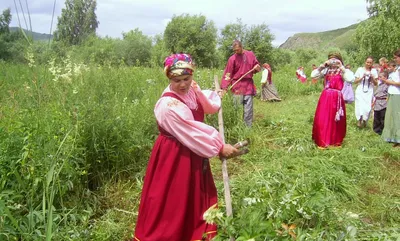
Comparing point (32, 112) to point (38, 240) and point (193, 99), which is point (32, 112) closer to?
point (38, 240)

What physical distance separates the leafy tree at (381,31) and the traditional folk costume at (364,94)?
1033cm

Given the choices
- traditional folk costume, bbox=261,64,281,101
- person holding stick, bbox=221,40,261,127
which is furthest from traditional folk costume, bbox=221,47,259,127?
traditional folk costume, bbox=261,64,281,101

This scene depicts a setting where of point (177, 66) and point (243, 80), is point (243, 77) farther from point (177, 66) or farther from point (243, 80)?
point (177, 66)

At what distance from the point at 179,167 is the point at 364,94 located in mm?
6259

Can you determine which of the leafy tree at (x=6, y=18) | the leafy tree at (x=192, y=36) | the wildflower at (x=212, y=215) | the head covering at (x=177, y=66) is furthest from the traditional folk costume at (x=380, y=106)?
the leafy tree at (x=192, y=36)

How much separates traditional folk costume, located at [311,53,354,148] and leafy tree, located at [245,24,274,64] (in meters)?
30.9

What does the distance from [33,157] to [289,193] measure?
194 centimetres

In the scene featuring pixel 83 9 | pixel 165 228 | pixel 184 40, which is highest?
pixel 184 40

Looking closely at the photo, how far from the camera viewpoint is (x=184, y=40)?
116ft


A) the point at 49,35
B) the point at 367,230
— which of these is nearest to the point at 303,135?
the point at 367,230

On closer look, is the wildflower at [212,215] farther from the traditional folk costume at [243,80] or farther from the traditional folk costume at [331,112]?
the traditional folk costume at [243,80]

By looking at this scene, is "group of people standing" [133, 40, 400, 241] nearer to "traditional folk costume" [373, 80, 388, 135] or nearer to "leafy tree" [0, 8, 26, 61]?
"leafy tree" [0, 8, 26, 61]

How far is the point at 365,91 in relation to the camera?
753 centimetres

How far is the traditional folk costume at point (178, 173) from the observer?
2291mm
